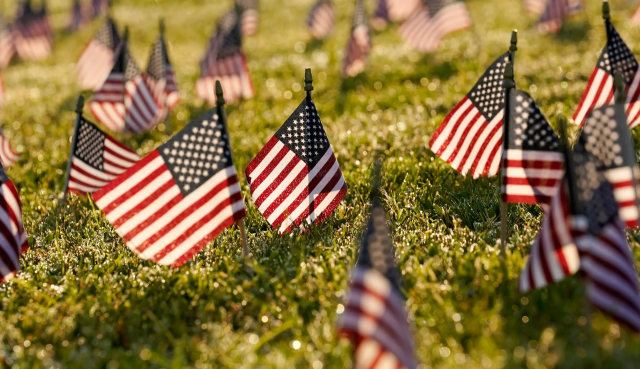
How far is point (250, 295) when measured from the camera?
17.4 feet

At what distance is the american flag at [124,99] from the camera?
959cm

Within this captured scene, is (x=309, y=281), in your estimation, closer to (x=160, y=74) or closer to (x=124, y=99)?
(x=124, y=99)

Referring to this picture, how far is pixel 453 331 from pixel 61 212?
15.9ft

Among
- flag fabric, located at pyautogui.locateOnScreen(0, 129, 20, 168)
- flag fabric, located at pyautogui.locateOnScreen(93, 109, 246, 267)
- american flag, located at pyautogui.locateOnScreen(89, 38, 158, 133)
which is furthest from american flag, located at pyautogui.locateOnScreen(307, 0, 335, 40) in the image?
flag fabric, located at pyautogui.locateOnScreen(93, 109, 246, 267)

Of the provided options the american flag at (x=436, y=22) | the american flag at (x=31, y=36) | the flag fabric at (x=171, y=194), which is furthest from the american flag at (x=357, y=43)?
the american flag at (x=31, y=36)

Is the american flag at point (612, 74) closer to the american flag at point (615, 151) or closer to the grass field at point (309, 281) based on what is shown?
the grass field at point (309, 281)

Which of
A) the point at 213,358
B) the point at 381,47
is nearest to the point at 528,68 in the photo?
the point at 381,47

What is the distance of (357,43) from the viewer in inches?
476

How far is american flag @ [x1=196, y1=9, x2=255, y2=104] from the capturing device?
11.2 metres

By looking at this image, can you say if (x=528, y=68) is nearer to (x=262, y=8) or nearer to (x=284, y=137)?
(x=284, y=137)

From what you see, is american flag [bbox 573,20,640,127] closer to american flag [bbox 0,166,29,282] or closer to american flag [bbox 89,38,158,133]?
american flag [bbox 0,166,29,282]

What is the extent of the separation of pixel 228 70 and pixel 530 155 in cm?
714

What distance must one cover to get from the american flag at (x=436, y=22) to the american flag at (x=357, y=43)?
Result: 89cm

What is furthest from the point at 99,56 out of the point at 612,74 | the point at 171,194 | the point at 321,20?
the point at 612,74
